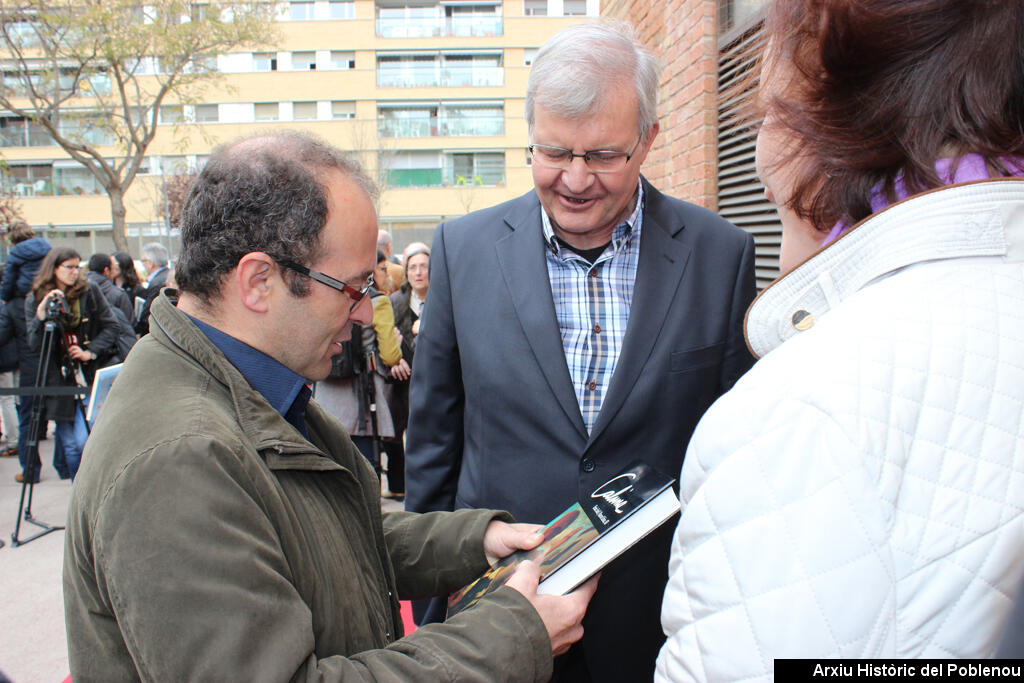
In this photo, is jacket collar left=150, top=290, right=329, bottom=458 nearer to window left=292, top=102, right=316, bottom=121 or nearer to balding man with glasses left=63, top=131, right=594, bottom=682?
balding man with glasses left=63, top=131, right=594, bottom=682

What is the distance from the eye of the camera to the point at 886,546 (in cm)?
72

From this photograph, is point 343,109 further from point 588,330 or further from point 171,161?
point 588,330

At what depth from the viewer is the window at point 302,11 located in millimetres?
36031

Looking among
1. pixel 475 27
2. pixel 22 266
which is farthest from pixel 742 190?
pixel 475 27

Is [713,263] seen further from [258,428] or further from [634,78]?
[258,428]

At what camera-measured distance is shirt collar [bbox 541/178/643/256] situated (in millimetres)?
2090

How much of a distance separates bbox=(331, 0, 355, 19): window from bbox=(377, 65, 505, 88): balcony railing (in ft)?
10.4

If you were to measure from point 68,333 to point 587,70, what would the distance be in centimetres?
554

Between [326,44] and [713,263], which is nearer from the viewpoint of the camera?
[713,263]

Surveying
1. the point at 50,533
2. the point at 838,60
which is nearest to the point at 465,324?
the point at 838,60

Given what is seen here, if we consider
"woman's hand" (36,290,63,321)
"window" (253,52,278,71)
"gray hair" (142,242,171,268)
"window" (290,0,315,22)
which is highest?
"window" (290,0,315,22)

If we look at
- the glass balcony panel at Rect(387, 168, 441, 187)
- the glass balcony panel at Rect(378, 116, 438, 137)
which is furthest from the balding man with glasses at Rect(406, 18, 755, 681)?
the glass balcony panel at Rect(378, 116, 438, 137)

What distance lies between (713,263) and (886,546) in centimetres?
138

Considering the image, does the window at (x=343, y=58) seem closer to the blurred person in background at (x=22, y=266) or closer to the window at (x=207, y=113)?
the window at (x=207, y=113)
